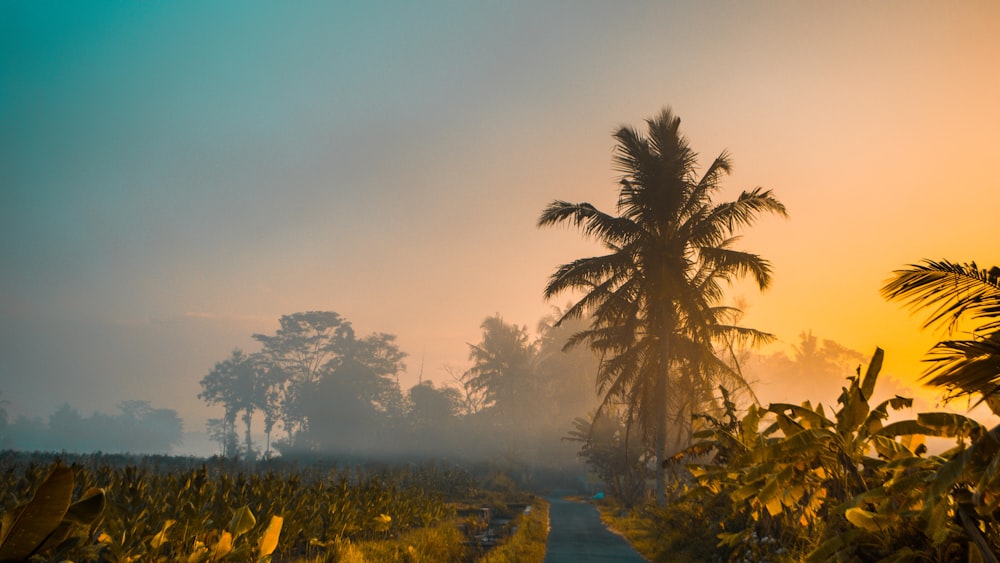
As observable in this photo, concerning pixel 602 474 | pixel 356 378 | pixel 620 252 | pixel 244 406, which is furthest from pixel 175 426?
pixel 620 252

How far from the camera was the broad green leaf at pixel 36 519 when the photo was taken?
6.82 feet

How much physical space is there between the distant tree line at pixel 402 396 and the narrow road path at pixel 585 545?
34.5 meters

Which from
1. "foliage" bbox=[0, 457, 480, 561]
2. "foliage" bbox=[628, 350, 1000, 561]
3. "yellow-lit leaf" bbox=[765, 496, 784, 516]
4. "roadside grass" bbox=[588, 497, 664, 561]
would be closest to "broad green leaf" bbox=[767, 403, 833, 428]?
"foliage" bbox=[628, 350, 1000, 561]

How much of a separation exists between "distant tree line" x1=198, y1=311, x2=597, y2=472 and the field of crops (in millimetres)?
40099

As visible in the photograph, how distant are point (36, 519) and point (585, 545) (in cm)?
1365

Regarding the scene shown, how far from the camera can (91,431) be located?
514 feet

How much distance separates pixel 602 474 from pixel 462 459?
2935 centimetres

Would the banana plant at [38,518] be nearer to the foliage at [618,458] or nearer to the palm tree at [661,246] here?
the palm tree at [661,246]

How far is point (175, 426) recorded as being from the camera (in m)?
195

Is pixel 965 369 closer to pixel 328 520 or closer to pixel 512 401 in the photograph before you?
pixel 328 520

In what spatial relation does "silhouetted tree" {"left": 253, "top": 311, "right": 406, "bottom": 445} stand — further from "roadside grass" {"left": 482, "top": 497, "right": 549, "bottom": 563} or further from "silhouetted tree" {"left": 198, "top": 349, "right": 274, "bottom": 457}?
"roadside grass" {"left": 482, "top": 497, "right": 549, "bottom": 563}

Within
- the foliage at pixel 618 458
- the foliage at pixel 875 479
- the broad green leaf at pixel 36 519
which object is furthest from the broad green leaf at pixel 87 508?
the foliage at pixel 618 458

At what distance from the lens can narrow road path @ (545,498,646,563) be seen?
11.9 meters

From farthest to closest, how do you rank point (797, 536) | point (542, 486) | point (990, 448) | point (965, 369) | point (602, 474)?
point (542, 486) < point (602, 474) < point (797, 536) < point (965, 369) < point (990, 448)
